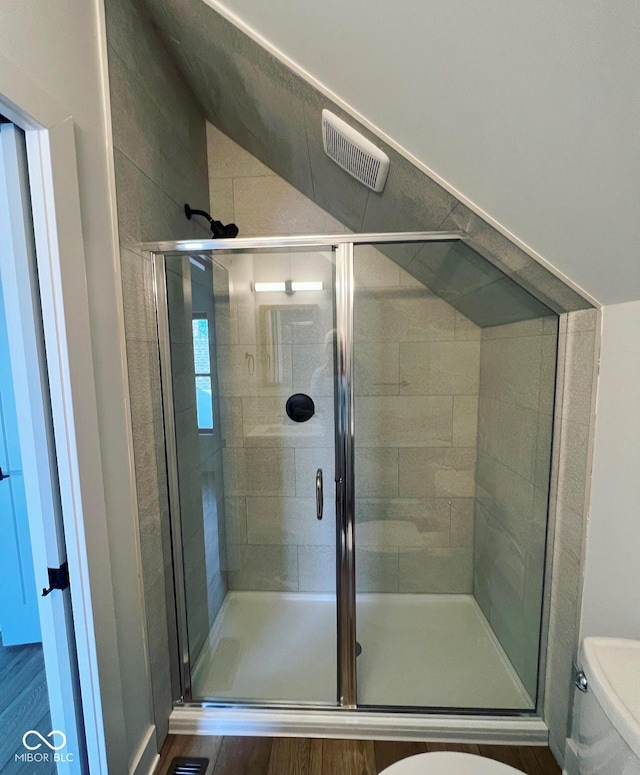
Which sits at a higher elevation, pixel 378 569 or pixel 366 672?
pixel 378 569

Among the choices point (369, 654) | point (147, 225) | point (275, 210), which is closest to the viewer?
point (147, 225)


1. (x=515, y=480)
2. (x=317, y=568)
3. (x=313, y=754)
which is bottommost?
(x=313, y=754)

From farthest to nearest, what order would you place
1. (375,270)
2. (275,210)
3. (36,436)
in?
(275,210) → (375,270) → (36,436)

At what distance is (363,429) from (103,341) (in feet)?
4.61

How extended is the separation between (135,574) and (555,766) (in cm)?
161

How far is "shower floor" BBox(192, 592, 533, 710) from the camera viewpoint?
1.58m

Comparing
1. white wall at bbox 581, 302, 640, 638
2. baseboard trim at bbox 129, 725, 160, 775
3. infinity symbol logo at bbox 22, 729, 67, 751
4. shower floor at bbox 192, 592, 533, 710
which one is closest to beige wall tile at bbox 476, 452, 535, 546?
white wall at bbox 581, 302, 640, 638

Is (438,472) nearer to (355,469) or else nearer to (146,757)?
(355,469)

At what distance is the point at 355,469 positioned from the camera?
204 cm

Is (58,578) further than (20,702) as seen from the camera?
No

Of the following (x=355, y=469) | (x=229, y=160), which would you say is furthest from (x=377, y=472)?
(x=229, y=160)

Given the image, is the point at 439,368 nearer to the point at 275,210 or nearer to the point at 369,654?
the point at 275,210

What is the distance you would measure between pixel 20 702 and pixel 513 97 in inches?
83.8

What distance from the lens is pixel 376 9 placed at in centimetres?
73
